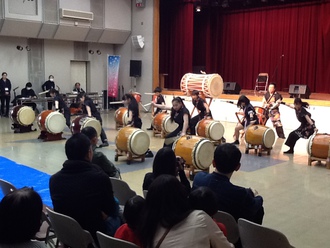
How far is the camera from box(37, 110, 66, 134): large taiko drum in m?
10.2

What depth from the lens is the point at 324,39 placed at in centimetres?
1612

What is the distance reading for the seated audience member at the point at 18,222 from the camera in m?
1.98

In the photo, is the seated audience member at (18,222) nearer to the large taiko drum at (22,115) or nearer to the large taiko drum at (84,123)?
the large taiko drum at (84,123)

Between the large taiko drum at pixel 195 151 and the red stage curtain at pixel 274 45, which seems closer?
the large taiko drum at pixel 195 151

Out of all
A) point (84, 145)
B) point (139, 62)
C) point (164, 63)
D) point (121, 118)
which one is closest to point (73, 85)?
→ point (139, 62)

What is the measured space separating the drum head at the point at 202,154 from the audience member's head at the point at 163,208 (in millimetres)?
4408

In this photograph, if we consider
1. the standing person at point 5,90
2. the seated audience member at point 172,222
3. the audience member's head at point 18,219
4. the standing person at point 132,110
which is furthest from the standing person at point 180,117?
the standing person at point 5,90

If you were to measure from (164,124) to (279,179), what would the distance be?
4.34 metres

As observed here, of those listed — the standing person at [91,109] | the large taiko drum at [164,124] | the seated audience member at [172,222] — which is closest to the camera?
the seated audience member at [172,222]

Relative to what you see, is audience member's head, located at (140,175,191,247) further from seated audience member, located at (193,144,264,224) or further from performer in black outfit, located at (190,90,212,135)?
performer in black outfit, located at (190,90,212,135)

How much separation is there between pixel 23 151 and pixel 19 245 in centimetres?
750

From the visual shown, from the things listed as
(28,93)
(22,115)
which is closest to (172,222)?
(22,115)

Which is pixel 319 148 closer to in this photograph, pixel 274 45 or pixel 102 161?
pixel 102 161

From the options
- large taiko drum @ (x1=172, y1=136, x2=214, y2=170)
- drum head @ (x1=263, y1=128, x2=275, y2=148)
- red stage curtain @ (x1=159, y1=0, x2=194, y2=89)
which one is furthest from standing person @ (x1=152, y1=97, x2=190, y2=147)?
red stage curtain @ (x1=159, y1=0, x2=194, y2=89)
